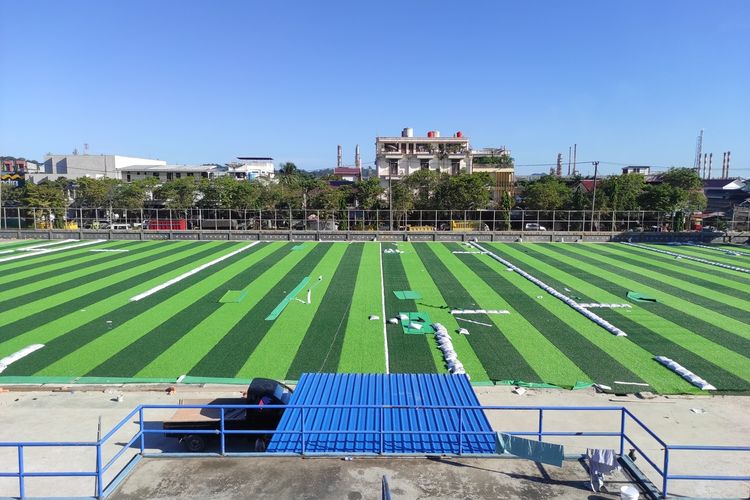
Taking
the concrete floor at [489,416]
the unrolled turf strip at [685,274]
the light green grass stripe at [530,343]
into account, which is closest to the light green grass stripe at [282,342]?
the concrete floor at [489,416]

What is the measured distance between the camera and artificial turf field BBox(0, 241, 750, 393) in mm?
15047

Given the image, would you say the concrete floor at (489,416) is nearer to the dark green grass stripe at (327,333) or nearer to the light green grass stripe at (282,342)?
the light green grass stripe at (282,342)

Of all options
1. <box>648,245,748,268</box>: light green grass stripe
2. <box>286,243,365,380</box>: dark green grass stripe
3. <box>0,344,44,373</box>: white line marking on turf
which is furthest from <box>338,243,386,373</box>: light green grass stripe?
<box>648,245,748,268</box>: light green grass stripe

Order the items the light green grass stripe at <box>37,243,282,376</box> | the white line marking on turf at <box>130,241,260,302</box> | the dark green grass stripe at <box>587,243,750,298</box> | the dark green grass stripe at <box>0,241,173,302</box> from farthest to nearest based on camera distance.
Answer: the dark green grass stripe at <box>587,243,750,298</box>, the white line marking on turf at <box>130,241,260,302</box>, the dark green grass stripe at <box>0,241,173,302</box>, the light green grass stripe at <box>37,243,282,376</box>

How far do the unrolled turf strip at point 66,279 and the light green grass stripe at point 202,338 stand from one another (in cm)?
913

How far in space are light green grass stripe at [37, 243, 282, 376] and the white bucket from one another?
46.5 feet

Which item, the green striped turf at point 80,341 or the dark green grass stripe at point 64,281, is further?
the dark green grass stripe at point 64,281

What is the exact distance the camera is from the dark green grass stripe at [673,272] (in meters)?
24.7

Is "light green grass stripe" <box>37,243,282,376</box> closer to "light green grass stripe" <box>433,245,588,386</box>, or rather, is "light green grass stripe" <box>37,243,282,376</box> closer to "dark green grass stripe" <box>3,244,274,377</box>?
A: "dark green grass stripe" <box>3,244,274,377</box>

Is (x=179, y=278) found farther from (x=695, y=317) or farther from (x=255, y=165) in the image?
(x=255, y=165)

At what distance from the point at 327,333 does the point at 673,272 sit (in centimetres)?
2281

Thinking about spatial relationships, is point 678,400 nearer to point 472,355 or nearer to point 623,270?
point 472,355

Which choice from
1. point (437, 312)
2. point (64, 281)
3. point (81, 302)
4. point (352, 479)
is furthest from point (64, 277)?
point (352, 479)

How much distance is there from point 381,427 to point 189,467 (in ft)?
10.4
